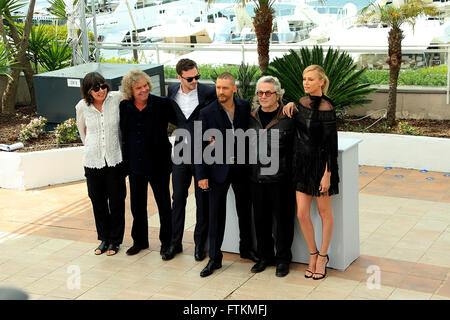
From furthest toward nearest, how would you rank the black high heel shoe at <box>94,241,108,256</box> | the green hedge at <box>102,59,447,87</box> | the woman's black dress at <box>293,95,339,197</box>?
the green hedge at <box>102,59,447,87</box>, the black high heel shoe at <box>94,241,108,256</box>, the woman's black dress at <box>293,95,339,197</box>

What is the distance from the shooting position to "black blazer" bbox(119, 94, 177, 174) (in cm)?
644

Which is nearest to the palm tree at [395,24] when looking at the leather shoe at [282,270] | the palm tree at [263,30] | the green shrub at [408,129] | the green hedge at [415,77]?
the green shrub at [408,129]

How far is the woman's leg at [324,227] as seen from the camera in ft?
19.1

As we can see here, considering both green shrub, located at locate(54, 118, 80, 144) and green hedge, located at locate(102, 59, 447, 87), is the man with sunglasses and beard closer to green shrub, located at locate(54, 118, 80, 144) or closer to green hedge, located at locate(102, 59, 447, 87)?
green hedge, located at locate(102, 59, 447, 87)

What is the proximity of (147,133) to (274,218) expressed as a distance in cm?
143

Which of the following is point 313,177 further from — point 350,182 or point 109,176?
point 109,176

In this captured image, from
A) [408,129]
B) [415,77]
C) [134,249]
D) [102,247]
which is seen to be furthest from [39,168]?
[415,77]

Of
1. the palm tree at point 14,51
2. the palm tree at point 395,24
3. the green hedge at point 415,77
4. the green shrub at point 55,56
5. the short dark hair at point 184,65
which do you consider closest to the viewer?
the short dark hair at point 184,65

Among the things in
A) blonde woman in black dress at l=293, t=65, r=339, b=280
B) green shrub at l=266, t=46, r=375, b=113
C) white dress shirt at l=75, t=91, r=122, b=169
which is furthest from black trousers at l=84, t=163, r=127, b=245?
green shrub at l=266, t=46, r=375, b=113

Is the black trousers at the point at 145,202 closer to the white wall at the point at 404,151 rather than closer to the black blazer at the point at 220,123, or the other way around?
the black blazer at the point at 220,123

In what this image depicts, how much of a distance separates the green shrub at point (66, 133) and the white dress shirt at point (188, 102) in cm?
409

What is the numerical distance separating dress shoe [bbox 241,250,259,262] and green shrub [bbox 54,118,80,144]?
4.52 meters

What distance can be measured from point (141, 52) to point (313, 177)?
830 centimetres

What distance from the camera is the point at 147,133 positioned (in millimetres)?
6445
